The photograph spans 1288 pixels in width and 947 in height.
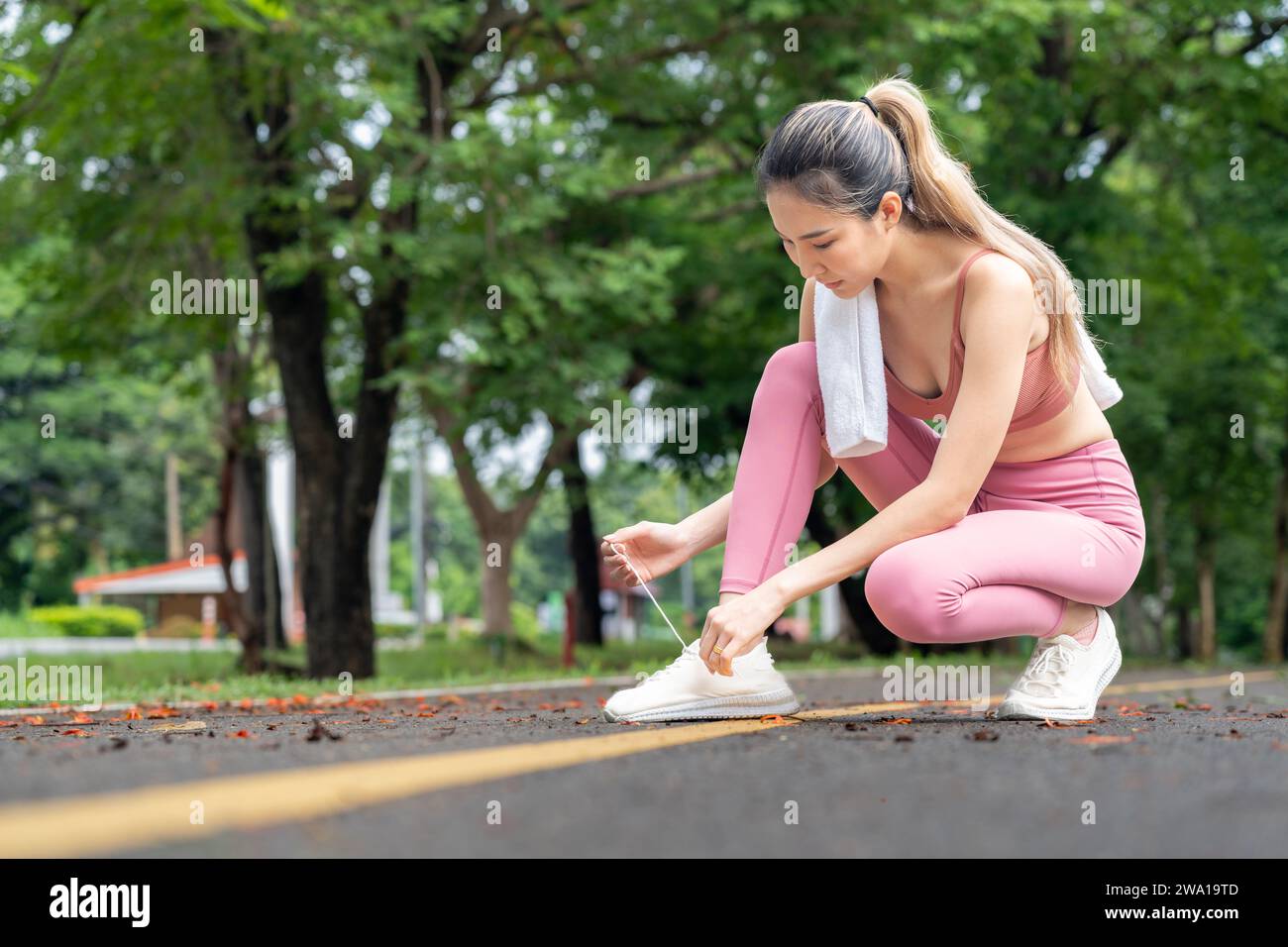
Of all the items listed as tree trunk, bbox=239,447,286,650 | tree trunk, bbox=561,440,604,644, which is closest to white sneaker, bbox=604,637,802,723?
tree trunk, bbox=239,447,286,650

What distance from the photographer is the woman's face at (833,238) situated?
11.6 feet

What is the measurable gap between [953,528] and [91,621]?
4055cm

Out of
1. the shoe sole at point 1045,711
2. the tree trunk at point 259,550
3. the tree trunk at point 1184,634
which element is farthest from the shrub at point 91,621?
the shoe sole at point 1045,711

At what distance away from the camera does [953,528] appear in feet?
12.1

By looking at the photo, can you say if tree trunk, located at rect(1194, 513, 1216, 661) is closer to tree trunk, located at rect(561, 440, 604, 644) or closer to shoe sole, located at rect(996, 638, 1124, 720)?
tree trunk, located at rect(561, 440, 604, 644)

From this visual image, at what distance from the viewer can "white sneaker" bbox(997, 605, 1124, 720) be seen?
3822 mm

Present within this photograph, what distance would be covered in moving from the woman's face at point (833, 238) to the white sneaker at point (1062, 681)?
4.03 feet

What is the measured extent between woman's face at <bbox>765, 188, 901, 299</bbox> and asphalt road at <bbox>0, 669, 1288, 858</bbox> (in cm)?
125

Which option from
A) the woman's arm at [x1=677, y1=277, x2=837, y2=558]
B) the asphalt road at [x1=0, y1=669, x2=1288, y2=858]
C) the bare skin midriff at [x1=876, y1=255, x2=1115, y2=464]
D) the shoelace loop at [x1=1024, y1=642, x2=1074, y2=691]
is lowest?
the asphalt road at [x1=0, y1=669, x2=1288, y2=858]

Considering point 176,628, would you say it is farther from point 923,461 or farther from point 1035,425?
point 1035,425

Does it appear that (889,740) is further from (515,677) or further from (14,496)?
(14,496)

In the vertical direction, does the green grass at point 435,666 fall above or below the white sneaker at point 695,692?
below

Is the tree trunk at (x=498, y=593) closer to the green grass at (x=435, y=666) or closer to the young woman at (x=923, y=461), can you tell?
the green grass at (x=435, y=666)
